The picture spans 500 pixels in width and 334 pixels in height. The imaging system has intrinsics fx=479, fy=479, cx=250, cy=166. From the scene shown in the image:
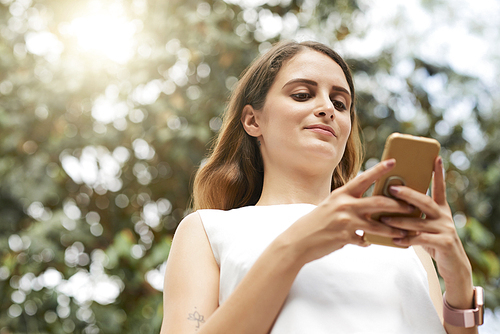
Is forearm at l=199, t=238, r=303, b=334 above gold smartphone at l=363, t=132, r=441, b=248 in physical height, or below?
below

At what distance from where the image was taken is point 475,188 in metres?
3.75

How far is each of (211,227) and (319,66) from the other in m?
0.63

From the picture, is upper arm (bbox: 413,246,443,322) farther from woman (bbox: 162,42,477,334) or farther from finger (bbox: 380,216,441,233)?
finger (bbox: 380,216,441,233)

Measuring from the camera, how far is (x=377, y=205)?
90 cm

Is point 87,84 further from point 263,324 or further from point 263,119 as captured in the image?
point 263,324

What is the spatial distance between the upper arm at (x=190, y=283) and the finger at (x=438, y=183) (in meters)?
0.61

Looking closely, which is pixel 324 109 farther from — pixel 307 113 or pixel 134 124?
pixel 134 124

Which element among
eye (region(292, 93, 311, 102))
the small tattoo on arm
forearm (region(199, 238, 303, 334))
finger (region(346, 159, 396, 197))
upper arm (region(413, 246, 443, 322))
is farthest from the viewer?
eye (region(292, 93, 311, 102))

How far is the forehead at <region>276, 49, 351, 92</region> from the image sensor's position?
152 cm

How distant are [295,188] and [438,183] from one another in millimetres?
619

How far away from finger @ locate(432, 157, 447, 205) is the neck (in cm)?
57

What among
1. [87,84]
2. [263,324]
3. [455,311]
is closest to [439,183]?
[455,311]

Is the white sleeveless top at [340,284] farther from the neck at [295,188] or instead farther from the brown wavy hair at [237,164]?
the brown wavy hair at [237,164]

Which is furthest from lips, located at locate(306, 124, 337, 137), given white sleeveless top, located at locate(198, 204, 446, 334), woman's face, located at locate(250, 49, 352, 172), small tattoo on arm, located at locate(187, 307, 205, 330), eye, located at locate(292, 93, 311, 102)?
small tattoo on arm, located at locate(187, 307, 205, 330)
